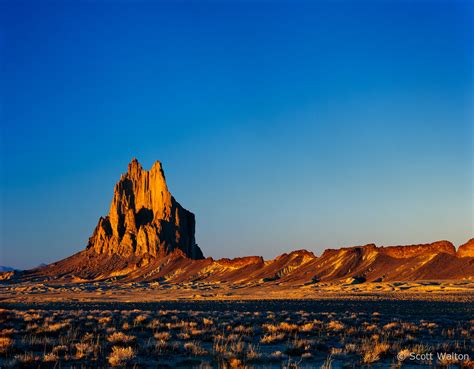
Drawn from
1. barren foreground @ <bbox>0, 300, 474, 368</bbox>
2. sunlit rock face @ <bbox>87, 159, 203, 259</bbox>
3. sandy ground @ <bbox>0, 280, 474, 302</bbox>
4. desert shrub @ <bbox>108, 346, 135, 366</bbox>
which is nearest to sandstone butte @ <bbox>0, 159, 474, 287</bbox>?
sunlit rock face @ <bbox>87, 159, 203, 259</bbox>

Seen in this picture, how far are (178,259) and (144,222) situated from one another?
31.6 meters

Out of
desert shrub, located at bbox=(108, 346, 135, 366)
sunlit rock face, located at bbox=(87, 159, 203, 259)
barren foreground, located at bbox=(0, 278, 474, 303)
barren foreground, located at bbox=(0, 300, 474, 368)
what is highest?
sunlit rock face, located at bbox=(87, 159, 203, 259)

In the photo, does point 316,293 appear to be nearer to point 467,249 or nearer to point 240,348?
point 467,249

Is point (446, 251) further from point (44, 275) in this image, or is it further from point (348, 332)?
point (44, 275)

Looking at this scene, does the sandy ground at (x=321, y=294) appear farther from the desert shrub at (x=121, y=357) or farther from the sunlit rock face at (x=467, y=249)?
the desert shrub at (x=121, y=357)

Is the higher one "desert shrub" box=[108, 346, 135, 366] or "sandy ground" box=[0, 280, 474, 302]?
"desert shrub" box=[108, 346, 135, 366]

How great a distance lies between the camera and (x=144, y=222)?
149 m

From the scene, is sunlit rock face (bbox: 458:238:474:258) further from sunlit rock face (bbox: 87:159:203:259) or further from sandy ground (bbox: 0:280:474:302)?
sunlit rock face (bbox: 87:159:203:259)

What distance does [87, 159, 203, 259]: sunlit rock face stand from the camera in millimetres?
135500

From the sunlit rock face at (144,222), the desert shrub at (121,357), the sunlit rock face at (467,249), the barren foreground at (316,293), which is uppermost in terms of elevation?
the sunlit rock face at (144,222)

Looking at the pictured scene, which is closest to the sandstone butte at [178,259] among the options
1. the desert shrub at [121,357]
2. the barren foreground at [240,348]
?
the barren foreground at [240,348]

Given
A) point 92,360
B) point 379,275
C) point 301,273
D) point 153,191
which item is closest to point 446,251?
point 379,275

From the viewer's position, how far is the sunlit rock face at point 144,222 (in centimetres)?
13550

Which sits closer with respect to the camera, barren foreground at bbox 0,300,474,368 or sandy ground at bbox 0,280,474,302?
barren foreground at bbox 0,300,474,368
